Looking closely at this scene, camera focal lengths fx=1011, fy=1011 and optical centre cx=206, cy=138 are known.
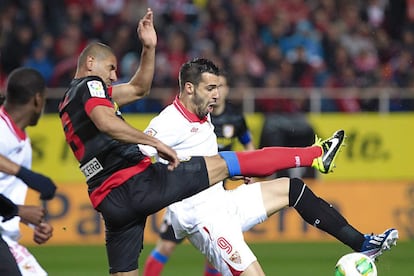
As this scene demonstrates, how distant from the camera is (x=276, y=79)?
1620 centimetres

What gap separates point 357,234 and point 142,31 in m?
2.26

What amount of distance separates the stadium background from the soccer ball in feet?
13.8

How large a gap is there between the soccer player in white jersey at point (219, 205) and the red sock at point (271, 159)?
303 mm

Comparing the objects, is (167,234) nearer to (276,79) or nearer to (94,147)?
(94,147)

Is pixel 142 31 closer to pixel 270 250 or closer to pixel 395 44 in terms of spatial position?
pixel 270 250

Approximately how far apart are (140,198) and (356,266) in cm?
166

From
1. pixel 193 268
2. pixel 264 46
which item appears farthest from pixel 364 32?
pixel 193 268

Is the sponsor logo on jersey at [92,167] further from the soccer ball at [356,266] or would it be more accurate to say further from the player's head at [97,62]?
the soccer ball at [356,266]

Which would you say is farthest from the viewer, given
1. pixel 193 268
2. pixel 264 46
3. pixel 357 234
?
pixel 264 46

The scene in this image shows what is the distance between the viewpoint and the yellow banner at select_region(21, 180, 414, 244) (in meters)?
14.2

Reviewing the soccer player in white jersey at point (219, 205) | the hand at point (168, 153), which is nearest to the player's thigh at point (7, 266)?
the hand at point (168, 153)

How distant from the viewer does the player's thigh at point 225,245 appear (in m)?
7.49

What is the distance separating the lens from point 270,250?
1349cm

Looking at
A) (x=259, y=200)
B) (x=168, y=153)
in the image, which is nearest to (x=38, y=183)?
(x=168, y=153)
